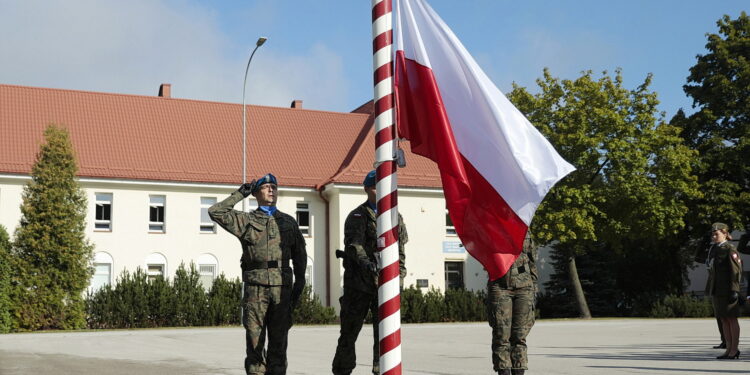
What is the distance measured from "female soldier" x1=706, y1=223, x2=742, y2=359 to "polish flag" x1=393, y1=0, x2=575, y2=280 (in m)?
7.71

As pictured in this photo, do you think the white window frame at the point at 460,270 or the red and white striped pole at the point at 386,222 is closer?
the red and white striped pole at the point at 386,222

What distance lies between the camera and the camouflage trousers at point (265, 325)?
8.17 meters

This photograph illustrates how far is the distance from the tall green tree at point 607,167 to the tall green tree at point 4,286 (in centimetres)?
2174

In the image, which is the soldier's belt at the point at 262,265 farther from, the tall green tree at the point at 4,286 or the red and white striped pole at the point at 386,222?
the tall green tree at the point at 4,286

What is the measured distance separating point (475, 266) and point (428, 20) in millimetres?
38844

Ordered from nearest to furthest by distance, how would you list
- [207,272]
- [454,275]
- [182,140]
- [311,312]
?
[311,312]
[207,272]
[182,140]
[454,275]

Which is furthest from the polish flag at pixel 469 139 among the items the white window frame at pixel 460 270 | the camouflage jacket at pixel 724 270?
the white window frame at pixel 460 270

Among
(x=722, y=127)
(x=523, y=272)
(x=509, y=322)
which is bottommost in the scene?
(x=509, y=322)

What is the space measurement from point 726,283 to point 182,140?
34.0 metres

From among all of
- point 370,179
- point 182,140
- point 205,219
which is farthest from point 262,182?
point 182,140

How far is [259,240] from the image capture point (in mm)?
8422

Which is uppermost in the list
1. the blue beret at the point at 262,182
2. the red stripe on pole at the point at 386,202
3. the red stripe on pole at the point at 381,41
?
the red stripe on pole at the point at 381,41

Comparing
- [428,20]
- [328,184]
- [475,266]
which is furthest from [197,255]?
[428,20]

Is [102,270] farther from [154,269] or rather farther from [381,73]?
[381,73]
